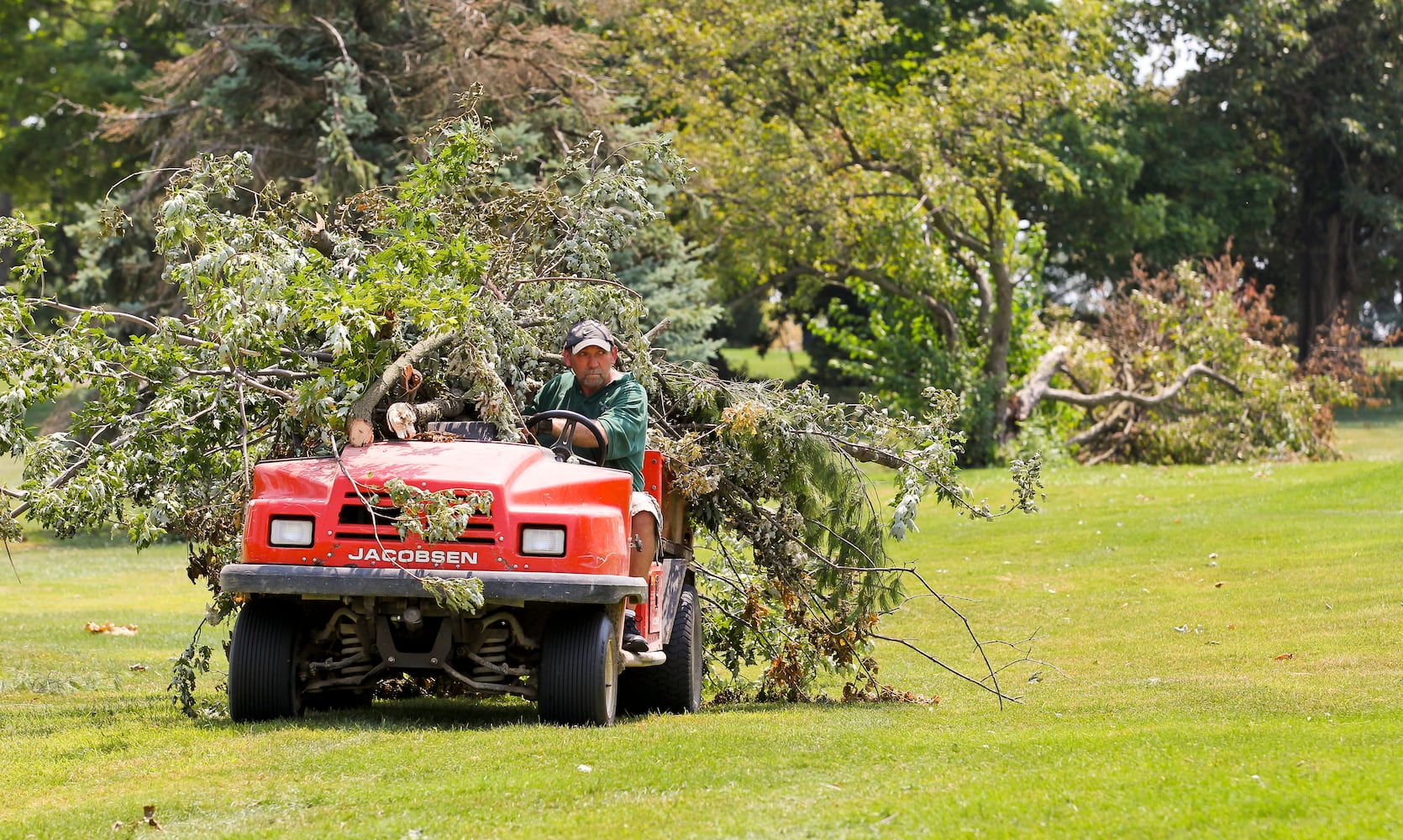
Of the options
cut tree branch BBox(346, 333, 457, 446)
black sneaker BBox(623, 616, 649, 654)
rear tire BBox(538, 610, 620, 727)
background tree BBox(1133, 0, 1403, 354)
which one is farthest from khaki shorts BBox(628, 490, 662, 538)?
background tree BBox(1133, 0, 1403, 354)

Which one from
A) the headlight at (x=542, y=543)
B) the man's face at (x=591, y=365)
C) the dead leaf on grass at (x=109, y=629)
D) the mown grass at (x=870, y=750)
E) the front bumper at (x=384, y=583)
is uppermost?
the man's face at (x=591, y=365)

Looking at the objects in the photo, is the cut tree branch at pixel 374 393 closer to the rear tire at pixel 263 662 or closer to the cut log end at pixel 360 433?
the cut log end at pixel 360 433

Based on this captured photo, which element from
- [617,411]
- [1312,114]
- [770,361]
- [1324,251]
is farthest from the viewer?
[770,361]

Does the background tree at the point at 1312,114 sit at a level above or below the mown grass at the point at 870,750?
above

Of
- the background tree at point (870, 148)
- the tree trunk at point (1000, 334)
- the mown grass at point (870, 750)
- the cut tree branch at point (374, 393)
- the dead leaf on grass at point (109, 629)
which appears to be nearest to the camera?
the mown grass at point (870, 750)

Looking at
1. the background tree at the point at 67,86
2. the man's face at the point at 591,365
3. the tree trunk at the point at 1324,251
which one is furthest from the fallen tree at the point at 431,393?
the tree trunk at the point at 1324,251

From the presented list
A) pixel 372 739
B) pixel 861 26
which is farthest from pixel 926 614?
pixel 861 26

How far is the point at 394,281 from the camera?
792 cm

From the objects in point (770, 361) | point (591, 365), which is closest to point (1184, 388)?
point (591, 365)

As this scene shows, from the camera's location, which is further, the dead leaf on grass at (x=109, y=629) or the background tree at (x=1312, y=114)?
the background tree at (x=1312, y=114)

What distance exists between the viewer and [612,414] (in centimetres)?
Answer: 802

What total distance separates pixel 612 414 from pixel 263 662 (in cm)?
195

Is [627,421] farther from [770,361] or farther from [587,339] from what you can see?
[770,361]

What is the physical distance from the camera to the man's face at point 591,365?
8305 mm
